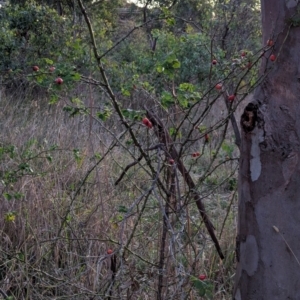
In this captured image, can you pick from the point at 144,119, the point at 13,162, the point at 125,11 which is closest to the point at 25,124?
the point at 13,162

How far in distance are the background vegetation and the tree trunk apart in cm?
19

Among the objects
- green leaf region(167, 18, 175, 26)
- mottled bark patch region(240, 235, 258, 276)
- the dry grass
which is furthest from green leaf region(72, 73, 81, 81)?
mottled bark patch region(240, 235, 258, 276)

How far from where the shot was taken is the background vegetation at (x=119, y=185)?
2.20m

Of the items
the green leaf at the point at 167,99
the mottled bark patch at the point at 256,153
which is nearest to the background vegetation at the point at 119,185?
the green leaf at the point at 167,99

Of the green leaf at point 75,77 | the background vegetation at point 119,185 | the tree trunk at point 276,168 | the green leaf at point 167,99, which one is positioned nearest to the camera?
the tree trunk at point 276,168

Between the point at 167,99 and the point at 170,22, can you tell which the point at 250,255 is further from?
the point at 170,22

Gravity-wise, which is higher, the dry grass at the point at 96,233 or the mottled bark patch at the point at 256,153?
the mottled bark patch at the point at 256,153

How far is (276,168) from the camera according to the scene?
5.41ft

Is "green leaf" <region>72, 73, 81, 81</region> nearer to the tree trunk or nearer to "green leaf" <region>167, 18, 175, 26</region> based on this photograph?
"green leaf" <region>167, 18, 175, 26</region>

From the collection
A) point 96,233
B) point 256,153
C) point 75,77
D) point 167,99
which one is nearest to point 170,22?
point 167,99

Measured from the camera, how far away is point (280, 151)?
1.64 metres

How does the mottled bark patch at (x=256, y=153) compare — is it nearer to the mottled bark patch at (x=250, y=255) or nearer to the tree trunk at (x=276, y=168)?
the tree trunk at (x=276, y=168)

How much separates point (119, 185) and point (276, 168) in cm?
180

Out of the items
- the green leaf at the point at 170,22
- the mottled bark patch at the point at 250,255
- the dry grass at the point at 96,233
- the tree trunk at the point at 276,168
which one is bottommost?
the dry grass at the point at 96,233
